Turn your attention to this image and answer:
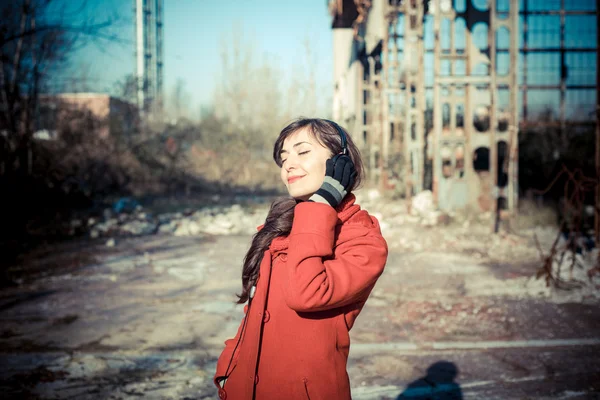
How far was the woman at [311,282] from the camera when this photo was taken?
143 cm

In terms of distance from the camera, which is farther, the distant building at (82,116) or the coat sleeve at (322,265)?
the distant building at (82,116)

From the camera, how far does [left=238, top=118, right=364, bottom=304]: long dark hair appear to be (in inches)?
63.3

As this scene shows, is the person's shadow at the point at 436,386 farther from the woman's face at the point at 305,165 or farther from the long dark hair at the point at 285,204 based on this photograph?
the woman's face at the point at 305,165

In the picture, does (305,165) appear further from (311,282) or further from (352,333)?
(352,333)

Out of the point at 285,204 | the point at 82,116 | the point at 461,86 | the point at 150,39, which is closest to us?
the point at 285,204

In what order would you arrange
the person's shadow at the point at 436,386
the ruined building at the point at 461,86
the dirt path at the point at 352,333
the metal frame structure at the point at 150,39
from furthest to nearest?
the metal frame structure at the point at 150,39 < the ruined building at the point at 461,86 < the dirt path at the point at 352,333 < the person's shadow at the point at 436,386

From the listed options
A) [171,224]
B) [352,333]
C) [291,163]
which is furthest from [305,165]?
[171,224]

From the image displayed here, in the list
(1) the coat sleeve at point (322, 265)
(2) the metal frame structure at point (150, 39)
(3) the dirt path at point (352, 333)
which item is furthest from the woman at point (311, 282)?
(2) the metal frame structure at point (150, 39)

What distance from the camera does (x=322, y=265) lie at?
4.68ft

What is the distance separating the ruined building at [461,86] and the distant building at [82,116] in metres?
7.64

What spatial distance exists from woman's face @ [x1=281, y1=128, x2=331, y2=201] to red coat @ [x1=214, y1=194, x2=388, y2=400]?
0.12 metres

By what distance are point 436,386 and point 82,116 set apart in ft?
45.4

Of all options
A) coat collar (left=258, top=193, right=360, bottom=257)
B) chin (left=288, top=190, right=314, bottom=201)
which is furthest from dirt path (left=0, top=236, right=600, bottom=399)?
chin (left=288, top=190, right=314, bottom=201)

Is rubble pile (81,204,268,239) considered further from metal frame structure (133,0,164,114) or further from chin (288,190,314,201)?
metal frame structure (133,0,164,114)
